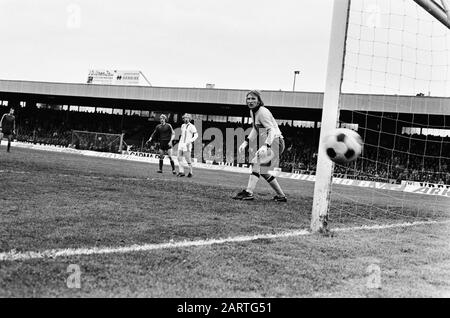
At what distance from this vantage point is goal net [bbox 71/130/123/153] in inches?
1423

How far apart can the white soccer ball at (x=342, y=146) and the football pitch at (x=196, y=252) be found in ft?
2.81

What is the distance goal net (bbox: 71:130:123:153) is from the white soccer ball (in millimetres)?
31580

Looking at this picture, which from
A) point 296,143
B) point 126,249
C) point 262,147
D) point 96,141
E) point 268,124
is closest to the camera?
point 126,249

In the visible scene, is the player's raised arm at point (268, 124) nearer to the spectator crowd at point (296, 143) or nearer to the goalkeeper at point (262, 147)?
the goalkeeper at point (262, 147)

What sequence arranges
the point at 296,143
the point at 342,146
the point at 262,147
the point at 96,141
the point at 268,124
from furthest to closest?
the point at 96,141, the point at 296,143, the point at 268,124, the point at 262,147, the point at 342,146

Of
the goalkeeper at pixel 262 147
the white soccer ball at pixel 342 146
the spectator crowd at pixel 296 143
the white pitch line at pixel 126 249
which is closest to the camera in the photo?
the white pitch line at pixel 126 249

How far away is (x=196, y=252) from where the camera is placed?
12.6 ft

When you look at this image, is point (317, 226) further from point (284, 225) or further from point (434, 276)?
point (434, 276)

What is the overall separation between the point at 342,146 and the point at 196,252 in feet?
6.93

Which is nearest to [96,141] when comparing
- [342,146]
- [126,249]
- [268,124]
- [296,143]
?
[296,143]

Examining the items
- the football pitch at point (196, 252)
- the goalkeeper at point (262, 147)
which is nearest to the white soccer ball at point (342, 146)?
the football pitch at point (196, 252)

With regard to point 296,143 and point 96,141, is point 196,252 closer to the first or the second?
point 296,143

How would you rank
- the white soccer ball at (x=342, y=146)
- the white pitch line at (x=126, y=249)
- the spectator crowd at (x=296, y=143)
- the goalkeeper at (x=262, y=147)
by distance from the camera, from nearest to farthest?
the white pitch line at (x=126, y=249) < the white soccer ball at (x=342, y=146) < the goalkeeper at (x=262, y=147) < the spectator crowd at (x=296, y=143)

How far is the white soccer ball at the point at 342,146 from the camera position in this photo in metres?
5.09
